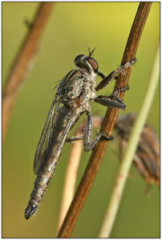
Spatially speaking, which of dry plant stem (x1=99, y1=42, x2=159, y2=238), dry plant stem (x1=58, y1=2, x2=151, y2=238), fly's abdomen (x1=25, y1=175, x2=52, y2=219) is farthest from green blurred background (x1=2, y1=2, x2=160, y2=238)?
dry plant stem (x1=58, y1=2, x2=151, y2=238)

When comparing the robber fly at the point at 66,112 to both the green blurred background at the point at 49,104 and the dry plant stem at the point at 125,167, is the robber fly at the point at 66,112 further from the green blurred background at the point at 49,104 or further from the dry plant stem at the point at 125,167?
the green blurred background at the point at 49,104

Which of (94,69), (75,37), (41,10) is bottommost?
(94,69)

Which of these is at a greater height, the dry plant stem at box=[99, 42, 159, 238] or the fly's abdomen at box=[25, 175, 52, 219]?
the dry plant stem at box=[99, 42, 159, 238]

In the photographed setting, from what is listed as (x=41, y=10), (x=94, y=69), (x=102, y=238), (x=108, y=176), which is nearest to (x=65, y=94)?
(x=94, y=69)

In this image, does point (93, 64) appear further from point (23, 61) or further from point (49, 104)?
point (49, 104)

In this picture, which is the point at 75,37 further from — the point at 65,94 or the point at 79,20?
the point at 65,94

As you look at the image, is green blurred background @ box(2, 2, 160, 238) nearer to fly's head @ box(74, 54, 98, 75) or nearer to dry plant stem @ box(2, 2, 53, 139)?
fly's head @ box(74, 54, 98, 75)

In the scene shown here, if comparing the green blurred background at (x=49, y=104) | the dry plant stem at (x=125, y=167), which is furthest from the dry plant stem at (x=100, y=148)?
the green blurred background at (x=49, y=104)
